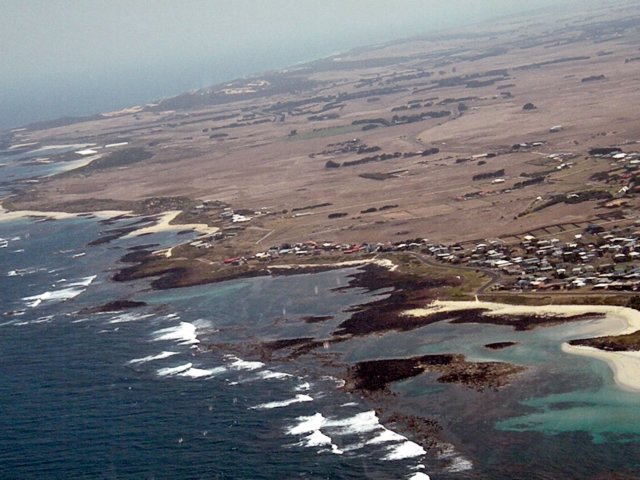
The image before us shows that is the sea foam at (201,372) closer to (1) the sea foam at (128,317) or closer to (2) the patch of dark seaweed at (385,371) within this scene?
(2) the patch of dark seaweed at (385,371)

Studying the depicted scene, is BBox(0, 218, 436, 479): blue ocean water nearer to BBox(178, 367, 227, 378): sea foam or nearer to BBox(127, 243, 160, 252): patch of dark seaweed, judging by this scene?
BBox(178, 367, 227, 378): sea foam

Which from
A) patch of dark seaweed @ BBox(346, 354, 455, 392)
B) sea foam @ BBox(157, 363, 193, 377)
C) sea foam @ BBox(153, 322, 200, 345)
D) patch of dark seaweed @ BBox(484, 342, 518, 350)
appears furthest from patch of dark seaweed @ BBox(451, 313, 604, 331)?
sea foam @ BBox(153, 322, 200, 345)

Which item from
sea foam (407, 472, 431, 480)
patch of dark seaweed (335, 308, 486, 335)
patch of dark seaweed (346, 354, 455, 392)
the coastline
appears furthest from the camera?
patch of dark seaweed (335, 308, 486, 335)

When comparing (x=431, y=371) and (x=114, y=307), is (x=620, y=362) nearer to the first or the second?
(x=431, y=371)

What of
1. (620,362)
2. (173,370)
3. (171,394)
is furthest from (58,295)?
(620,362)

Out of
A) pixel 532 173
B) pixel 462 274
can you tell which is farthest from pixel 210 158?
pixel 462 274

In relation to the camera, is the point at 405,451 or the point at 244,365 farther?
the point at 244,365
